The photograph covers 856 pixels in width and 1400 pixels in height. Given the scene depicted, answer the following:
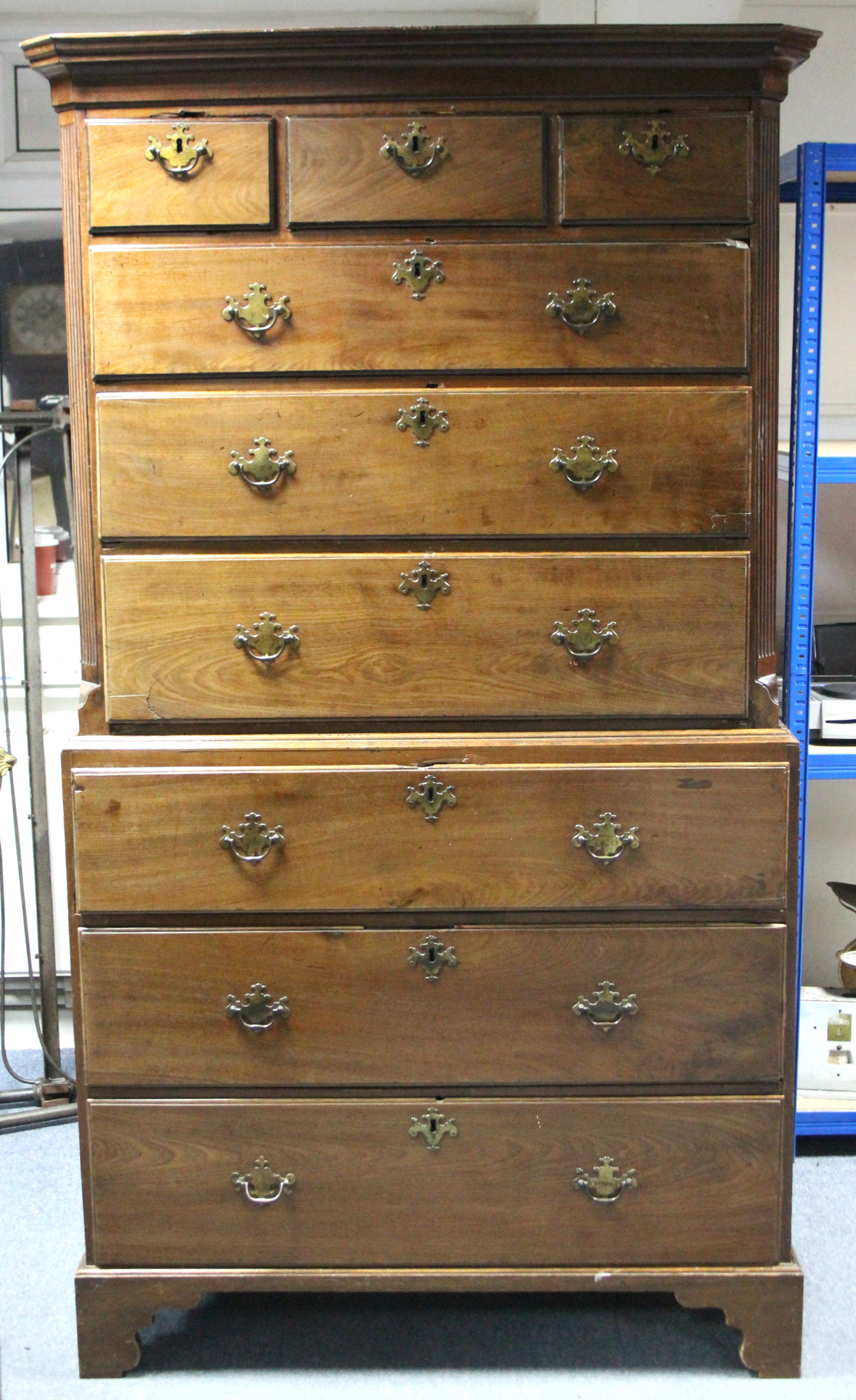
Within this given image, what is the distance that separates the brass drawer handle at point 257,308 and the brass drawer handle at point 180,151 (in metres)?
0.19

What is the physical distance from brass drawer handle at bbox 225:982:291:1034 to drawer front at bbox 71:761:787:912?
13 cm

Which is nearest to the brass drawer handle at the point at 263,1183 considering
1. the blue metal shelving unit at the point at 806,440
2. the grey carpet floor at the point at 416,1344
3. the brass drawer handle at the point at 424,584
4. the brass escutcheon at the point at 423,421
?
the grey carpet floor at the point at 416,1344

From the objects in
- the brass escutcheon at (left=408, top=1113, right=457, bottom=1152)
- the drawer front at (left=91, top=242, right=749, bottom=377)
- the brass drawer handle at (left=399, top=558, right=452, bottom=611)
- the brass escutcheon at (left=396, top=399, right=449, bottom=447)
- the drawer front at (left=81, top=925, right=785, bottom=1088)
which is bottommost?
the brass escutcheon at (left=408, top=1113, right=457, bottom=1152)

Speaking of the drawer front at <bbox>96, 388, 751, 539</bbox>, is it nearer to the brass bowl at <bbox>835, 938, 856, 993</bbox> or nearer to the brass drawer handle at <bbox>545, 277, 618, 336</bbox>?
the brass drawer handle at <bbox>545, 277, 618, 336</bbox>

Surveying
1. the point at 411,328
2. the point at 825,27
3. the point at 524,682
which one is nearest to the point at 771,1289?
the point at 524,682

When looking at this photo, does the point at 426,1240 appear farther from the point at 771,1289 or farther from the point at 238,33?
the point at 238,33

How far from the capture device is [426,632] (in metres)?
2.17

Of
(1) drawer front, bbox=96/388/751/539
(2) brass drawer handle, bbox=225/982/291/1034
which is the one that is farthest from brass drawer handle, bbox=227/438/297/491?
(2) brass drawer handle, bbox=225/982/291/1034

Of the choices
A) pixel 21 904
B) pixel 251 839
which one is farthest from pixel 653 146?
pixel 21 904

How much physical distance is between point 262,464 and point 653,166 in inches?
28.1

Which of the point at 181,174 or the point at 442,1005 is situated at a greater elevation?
the point at 181,174

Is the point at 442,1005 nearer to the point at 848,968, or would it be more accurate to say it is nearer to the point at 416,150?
the point at 848,968

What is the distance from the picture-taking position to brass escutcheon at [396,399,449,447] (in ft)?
6.97

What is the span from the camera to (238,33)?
6.58 ft
